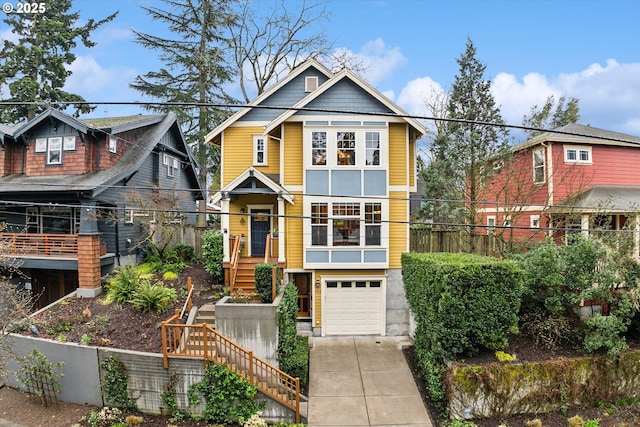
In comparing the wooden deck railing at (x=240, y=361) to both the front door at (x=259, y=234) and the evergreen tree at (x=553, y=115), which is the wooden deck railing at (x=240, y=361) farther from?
the evergreen tree at (x=553, y=115)

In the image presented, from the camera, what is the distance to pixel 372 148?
39.0 feet

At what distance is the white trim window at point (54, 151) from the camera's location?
1445 cm

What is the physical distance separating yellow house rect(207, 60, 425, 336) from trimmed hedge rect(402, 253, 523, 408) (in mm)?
3385

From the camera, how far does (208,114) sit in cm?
2042

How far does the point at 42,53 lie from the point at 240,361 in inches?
970

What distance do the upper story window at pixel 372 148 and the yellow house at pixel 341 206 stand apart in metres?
0.04

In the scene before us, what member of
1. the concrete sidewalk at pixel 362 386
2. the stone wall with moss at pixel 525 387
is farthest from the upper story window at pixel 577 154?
the concrete sidewalk at pixel 362 386

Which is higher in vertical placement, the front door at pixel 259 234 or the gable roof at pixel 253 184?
the gable roof at pixel 253 184

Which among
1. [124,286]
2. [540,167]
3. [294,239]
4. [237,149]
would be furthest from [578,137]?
[124,286]

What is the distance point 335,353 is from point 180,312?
16.6ft

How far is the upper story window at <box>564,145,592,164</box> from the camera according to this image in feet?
48.1

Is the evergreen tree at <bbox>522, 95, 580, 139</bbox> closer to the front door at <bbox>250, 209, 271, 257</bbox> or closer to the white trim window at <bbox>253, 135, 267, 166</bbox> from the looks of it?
the white trim window at <bbox>253, 135, 267, 166</bbox>

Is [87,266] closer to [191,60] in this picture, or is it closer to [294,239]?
[294,239]

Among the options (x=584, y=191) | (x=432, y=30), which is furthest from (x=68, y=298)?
(x=584, y=191)
